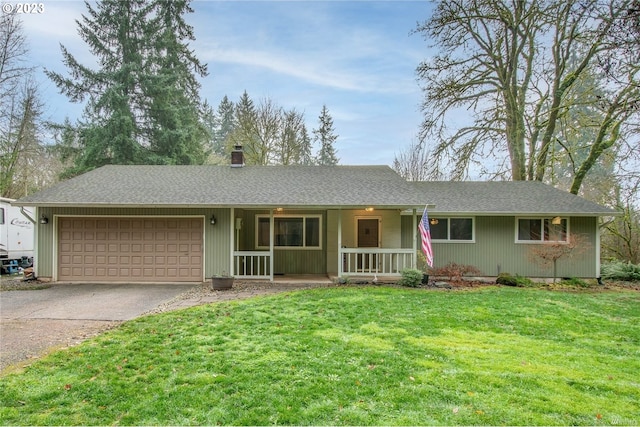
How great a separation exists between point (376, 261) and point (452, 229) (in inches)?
127

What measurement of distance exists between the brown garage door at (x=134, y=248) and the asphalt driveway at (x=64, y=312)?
23.1 inches

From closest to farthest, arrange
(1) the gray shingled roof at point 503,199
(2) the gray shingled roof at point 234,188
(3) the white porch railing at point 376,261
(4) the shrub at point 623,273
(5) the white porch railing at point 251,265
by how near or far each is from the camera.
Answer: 1. (2) the gray shingled roof at point 234,188
2. (3) the white porch railing at point 376,261
3. (5) the white porch railing at point 251,265
4. (1) the gray shingled roof at point 503,199
5. (4) the shrub at point 623,273

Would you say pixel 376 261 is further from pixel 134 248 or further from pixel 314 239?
pixel 134 248

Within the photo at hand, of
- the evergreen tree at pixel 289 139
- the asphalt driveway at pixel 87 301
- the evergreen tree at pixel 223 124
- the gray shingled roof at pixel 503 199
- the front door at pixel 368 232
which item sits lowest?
the asphalt driveway at pixel 87 301

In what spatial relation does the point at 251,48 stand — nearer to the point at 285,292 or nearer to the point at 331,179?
the point at 331,179

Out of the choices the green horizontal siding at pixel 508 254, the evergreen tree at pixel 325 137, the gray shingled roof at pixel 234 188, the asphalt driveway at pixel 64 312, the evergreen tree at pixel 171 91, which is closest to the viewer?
the asphalt driveway at pixel 64 312

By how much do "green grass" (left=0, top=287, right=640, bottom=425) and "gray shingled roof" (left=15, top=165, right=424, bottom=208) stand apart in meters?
4.53

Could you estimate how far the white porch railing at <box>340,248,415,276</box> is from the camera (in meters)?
10.9

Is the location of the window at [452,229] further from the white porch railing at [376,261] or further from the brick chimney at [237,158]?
the brick chimney at [237,158]

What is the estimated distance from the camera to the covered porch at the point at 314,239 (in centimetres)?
1195

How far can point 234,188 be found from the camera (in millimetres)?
11836

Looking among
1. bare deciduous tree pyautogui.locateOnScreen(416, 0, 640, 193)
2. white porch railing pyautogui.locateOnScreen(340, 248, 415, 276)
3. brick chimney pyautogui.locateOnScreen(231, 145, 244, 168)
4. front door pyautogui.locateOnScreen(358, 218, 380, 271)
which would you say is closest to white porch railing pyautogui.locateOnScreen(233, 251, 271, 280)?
white porch railing pyautogui.locateOnScreen(340, 248, 415, 276)

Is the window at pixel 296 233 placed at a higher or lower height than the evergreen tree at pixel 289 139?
lower

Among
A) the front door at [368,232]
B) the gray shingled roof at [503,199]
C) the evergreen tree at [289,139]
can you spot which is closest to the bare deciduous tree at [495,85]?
the gray shingled roof at [503,199]
